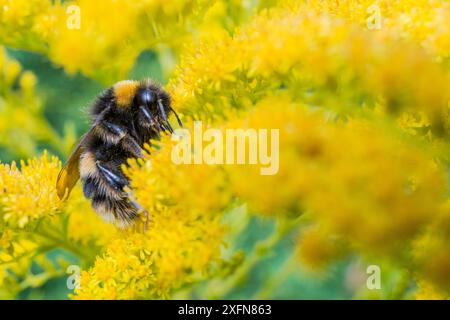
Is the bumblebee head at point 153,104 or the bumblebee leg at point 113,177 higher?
the bumblebee head at point 153,104

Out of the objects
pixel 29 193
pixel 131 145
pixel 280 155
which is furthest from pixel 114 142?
pixel 280 155

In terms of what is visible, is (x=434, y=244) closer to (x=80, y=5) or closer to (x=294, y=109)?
(x=294, y=109)

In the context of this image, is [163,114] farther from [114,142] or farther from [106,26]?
[106,26]

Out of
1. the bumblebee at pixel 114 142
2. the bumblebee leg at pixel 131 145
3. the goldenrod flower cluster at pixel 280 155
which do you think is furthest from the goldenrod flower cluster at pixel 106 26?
the bumblebee leg at pixel 131 145

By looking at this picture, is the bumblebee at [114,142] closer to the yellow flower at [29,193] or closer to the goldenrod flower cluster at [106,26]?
the yellow flower at [29,193]
